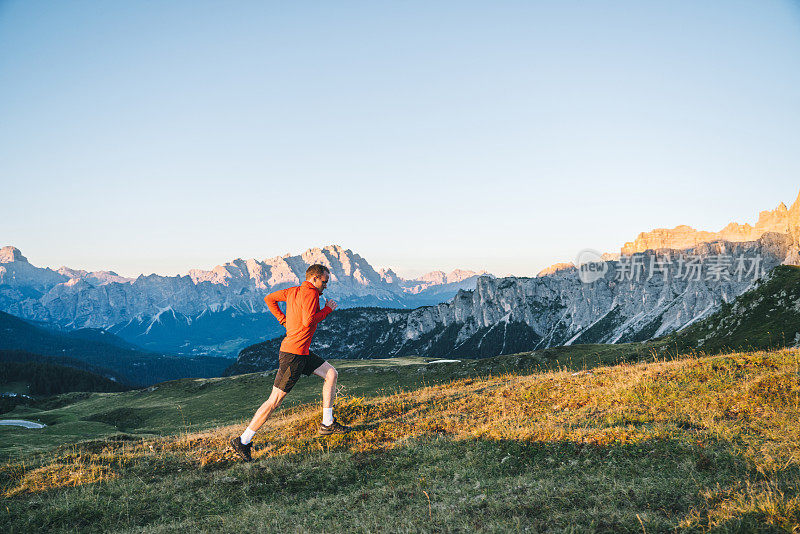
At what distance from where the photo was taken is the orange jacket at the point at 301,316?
1102cm

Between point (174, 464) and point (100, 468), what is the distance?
6.10 ft

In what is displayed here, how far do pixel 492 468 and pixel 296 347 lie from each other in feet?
18.8

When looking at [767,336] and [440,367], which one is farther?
[440,367]

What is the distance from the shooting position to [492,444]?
32.0 feet

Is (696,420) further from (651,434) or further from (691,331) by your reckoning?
(691,331)

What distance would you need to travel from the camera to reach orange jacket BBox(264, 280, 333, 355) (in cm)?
1102

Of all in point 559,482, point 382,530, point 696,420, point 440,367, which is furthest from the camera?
point 440,367

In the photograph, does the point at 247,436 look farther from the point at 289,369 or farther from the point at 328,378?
the point at 328,378

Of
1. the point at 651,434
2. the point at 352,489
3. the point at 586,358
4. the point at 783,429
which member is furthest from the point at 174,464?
the point at 586,358

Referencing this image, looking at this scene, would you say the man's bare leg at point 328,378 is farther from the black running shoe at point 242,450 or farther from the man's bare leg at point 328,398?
the black running shoe at point 242,450

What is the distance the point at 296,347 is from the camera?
11.0 metres

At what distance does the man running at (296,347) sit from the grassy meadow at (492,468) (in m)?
0.97

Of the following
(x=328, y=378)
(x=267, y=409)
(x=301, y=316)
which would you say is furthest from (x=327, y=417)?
(x=301, y=316)

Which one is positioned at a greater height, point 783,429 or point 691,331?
point 783,429
